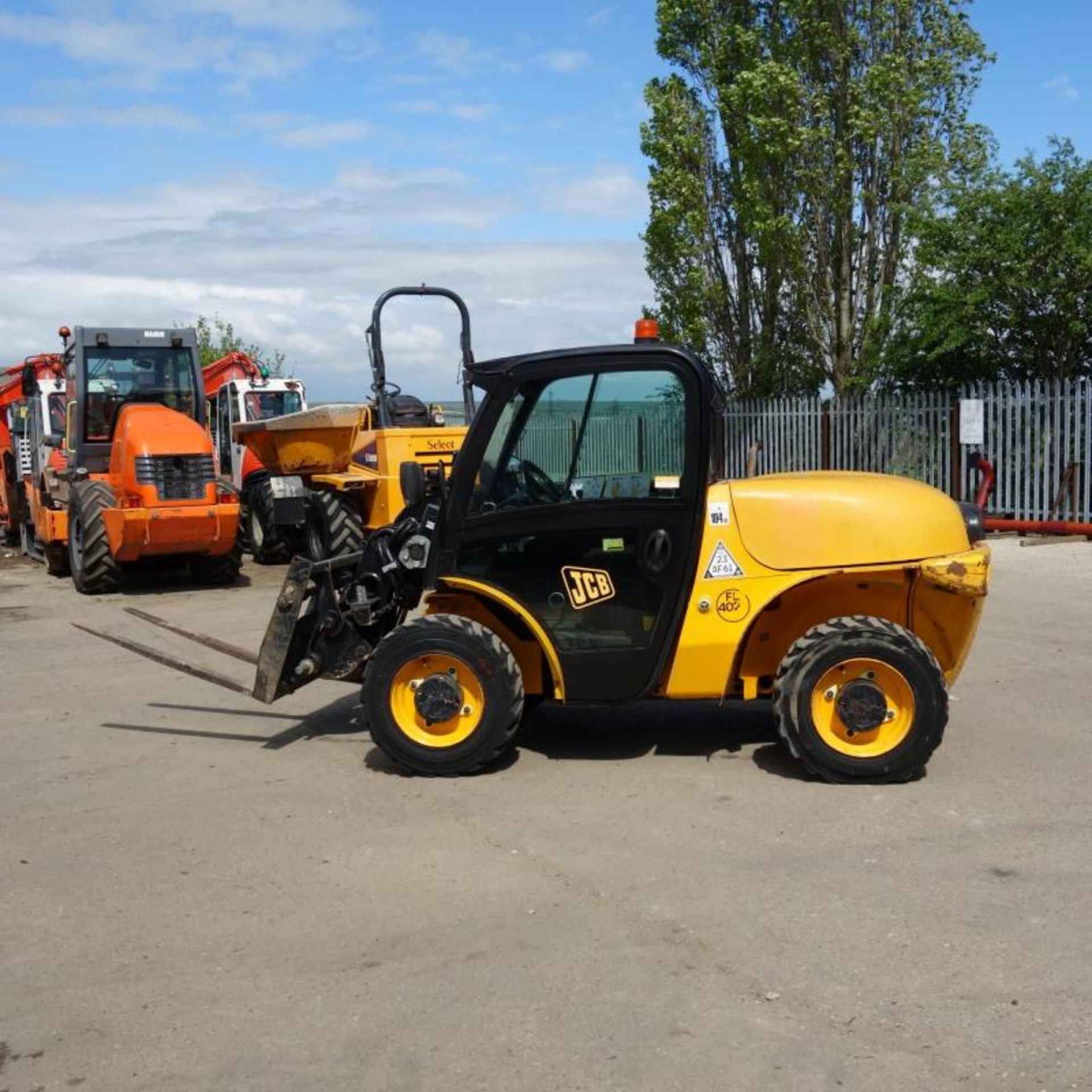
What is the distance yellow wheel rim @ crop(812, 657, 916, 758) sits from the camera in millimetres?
6242

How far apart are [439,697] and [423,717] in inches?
5.5

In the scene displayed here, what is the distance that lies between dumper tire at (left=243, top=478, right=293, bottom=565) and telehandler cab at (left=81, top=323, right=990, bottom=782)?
10.8m

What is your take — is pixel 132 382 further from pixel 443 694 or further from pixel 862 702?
pixel 862 702

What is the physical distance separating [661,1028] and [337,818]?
250 cm

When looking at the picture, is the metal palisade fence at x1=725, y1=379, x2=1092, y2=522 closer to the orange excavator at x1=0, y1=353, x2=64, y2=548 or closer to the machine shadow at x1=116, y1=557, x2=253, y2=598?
the machine shadow at x1=116, y1=557, x2=253, y2=598

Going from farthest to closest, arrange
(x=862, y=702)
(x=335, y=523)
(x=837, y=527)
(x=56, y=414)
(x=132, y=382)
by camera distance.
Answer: (x=56, y=414) < (x=132, y=382) < (x=335, y=523) < (x=837, y=527) < (x=862, y=702)

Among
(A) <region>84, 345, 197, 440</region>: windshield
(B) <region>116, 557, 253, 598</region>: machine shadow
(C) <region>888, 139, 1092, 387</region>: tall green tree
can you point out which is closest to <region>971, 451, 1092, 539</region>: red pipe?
(C) <region>888, 139, 1092, 387</region>: tall green tree

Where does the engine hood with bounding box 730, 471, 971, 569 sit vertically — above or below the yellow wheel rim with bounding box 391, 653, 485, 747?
above

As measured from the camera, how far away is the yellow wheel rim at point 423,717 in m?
6.54

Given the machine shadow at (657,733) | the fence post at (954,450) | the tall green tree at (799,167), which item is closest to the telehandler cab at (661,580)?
the machine shadow at (657,733)

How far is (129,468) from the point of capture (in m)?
14.4

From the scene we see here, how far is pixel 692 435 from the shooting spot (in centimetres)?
636

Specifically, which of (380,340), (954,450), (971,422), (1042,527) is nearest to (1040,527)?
(1042,527)

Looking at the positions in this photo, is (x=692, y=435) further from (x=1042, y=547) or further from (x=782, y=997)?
(x=1042, y=547)
